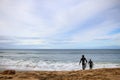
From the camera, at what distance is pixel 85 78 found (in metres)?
11.4

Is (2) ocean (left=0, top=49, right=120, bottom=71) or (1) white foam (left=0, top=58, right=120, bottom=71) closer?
(1) white foam (left=0, top=58, right=120, bottom=71)

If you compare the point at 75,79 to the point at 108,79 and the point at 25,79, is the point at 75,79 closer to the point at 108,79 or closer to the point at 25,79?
the point at 108,79

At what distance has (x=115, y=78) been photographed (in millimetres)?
10961

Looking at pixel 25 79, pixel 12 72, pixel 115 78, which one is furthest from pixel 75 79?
pixel 12 72

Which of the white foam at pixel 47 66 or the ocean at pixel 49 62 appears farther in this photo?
the ocean at pixel 49 62

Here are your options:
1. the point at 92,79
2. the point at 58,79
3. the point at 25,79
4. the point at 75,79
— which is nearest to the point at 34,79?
the point at 25,79

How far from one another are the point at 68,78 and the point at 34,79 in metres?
2.18

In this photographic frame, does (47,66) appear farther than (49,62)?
No

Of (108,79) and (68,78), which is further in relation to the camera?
(68,78)

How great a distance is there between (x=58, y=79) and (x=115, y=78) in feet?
11.5

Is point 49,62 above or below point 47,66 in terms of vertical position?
above

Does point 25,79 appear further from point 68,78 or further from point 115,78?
point 115,78

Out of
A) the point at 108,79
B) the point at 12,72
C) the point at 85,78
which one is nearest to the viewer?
the point at 108,79

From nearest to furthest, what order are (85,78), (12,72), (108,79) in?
(108,79)
(85,78)
(12,72)
